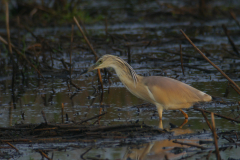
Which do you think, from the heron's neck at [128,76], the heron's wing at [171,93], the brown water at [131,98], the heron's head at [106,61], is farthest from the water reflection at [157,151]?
the heron's head at [106,61]

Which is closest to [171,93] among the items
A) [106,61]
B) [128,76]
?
[128,76]

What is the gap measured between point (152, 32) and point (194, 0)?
21.4ft

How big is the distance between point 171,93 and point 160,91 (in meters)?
0.19

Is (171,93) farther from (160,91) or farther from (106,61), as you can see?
(106,61)

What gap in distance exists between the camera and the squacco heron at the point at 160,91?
262 inches

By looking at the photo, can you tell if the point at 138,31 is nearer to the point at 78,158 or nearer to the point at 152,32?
the point at 152,32

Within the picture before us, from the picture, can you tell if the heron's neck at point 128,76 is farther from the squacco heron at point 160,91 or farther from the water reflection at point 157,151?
the water reflection at point 157,151

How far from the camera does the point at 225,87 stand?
8734 mm

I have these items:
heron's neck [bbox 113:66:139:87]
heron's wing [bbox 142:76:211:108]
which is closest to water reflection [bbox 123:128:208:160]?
heron's wing [bbox 142:76:211:108]

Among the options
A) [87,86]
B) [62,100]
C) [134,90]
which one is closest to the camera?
[134,90]

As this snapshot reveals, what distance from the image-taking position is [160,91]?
6.65m

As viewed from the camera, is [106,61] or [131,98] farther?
[131,98]

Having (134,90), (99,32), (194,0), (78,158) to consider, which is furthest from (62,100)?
(194,0)

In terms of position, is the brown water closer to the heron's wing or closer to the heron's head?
the heron's wing
